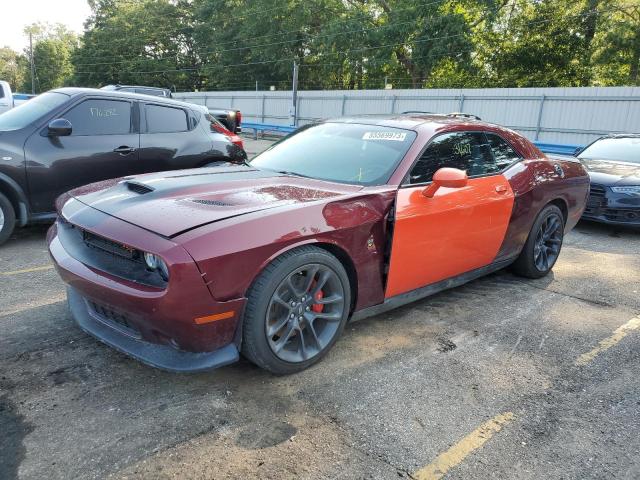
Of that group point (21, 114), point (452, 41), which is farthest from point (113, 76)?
point (21, 114)

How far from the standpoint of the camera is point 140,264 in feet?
8.61

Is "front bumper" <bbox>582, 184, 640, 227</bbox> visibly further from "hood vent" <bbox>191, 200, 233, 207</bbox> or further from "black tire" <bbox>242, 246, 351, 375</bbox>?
"hood vent" <bbox>191, 200, 233, 207</bbox>

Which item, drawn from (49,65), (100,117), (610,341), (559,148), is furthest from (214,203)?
(49,65)

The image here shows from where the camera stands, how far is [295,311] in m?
2.89

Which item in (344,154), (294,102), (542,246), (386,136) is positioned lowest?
(542,246)

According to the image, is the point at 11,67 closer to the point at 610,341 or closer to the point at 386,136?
the point at 386,136

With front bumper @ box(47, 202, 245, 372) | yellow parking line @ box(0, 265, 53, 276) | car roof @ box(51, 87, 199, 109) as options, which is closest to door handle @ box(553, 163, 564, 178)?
front bumper @ box(47, 202, 245, 372)

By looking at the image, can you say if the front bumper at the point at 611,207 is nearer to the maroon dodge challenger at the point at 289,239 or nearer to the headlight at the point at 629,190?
the headlight at the point at 629,190

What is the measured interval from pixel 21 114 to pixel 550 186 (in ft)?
18.0

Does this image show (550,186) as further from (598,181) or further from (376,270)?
(598,181)

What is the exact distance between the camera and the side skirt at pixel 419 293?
3359mm

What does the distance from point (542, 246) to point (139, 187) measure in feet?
12.6

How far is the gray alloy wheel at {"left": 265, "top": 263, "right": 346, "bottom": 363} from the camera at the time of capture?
2.82 metres

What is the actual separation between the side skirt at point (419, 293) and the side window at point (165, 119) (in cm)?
393
